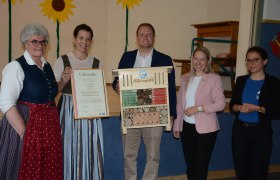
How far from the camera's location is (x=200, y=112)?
2.80 metres

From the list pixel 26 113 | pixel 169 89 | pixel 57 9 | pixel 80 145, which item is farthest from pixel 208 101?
pixel 57 9

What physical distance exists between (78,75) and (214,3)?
6.47 metres

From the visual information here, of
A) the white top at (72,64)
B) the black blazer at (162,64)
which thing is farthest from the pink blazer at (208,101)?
the white top at (72,64)

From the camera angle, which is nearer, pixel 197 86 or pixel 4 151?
pixel 4 151

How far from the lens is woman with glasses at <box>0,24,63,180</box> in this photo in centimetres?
204

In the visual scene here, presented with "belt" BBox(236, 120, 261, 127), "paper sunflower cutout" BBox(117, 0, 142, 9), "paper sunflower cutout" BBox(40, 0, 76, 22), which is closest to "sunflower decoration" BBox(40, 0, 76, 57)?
"paper sunflower cutout" BBox(40, 0, 76, 22)

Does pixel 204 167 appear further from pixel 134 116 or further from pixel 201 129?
pixel 134 116

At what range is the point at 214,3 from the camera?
8.22 metres

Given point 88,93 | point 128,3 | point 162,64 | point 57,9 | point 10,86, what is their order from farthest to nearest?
point 128,3, point 57,9, point 162,64, point 88,93, point 10,86

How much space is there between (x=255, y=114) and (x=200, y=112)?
0.49 meters

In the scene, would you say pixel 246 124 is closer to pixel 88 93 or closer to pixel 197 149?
pixel 197 149

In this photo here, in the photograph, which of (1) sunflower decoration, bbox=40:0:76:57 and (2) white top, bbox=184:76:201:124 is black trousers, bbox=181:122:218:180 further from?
(1) sunflower decoration, bbox=40:0:76:57

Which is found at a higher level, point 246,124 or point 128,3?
point 128,3

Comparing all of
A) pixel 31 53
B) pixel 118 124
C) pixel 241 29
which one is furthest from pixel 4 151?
pixel 241 29
